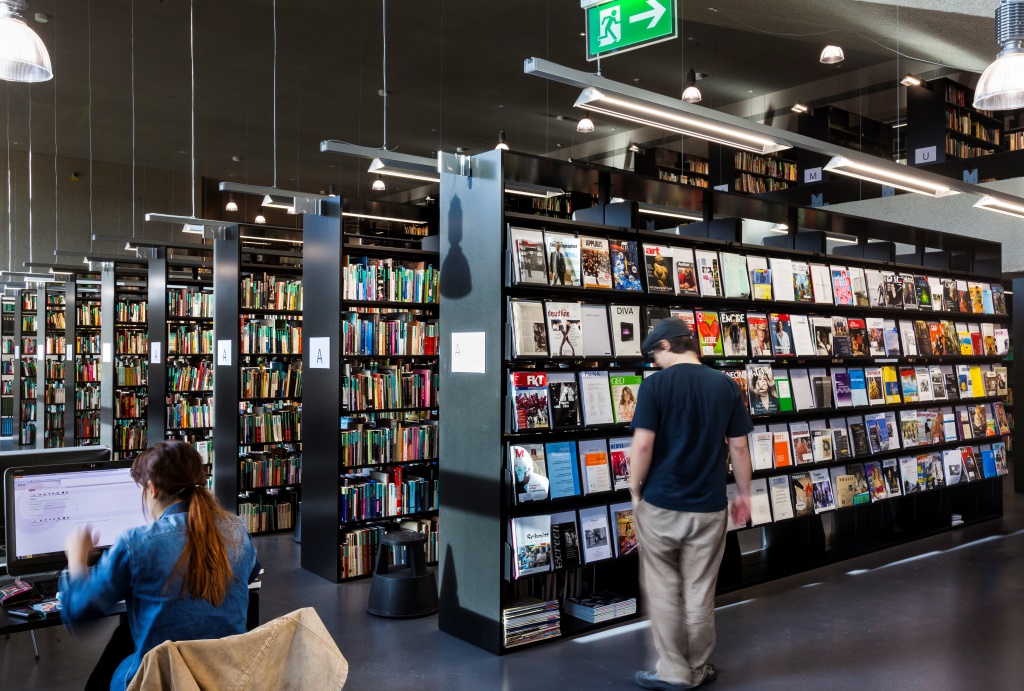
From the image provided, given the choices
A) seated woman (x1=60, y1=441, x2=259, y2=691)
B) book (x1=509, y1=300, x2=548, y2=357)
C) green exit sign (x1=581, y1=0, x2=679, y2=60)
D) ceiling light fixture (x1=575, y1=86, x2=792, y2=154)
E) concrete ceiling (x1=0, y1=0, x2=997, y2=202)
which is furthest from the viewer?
concrete ceiling (x1=0, y1=0, x2=997, y2=202)

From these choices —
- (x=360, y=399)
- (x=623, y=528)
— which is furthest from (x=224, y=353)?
(x=623, y=528)

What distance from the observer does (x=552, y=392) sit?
486 centimetres

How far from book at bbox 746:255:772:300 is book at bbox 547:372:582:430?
6.00ft

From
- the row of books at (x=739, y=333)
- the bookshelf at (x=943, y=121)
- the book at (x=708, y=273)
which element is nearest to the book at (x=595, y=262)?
the row of books at (x=739, y=333)

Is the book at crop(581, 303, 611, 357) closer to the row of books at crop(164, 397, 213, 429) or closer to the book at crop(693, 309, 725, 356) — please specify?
the book at crop(693, 309, 725, 356)

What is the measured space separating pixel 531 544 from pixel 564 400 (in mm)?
838

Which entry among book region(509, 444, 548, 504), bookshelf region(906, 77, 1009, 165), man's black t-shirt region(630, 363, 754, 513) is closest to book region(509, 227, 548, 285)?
book region(509, 444, 548, 504)

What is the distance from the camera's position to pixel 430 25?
9.16m

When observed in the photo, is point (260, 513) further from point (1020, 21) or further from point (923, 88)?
point (923, 88)

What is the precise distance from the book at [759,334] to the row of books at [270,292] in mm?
4079

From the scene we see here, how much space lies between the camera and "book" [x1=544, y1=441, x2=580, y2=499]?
4809 mm

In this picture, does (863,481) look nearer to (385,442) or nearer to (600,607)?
(600,607)

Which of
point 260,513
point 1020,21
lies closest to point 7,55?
point 1020,21

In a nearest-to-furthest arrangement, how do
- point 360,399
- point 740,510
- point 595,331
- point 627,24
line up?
point 627,24 < point 740,510 < point 595,331 < point 360,399
